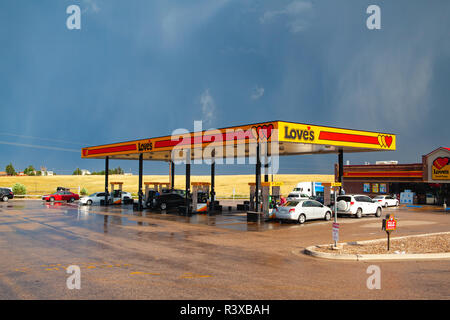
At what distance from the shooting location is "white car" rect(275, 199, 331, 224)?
22.9 m

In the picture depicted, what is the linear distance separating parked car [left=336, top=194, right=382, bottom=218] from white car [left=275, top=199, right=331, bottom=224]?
2.81 m


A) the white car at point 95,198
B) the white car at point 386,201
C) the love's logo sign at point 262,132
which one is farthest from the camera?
the white car at point 95,198

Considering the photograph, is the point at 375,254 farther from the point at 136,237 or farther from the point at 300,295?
the point at 136,237

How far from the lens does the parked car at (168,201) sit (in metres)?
34.2

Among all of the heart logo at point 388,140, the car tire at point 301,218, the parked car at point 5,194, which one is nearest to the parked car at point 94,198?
the parked car at point 5,194

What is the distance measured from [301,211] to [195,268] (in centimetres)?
1358

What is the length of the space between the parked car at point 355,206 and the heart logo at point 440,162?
2012cm

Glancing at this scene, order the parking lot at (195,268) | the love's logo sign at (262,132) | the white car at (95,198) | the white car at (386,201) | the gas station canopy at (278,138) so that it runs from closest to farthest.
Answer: the parking lot at (195,268) → the love's logo sign at (262,132) → the gas station canopy at (278,138) → the white car at (386,201) → the white car at (95,198)

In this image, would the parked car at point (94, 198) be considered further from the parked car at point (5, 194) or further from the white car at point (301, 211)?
the white car at point (301, 211)

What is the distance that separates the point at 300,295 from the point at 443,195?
148 ft

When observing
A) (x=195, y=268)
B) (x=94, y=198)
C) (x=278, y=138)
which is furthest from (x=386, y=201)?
(x=195, y=268)

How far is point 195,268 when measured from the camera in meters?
10.7
